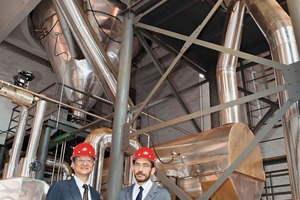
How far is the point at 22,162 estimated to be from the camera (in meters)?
2.90

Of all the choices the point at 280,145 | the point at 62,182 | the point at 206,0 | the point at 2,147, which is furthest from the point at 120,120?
the point at 2,147

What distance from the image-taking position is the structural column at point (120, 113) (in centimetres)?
317

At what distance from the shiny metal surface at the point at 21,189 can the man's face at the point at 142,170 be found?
2.90 feet

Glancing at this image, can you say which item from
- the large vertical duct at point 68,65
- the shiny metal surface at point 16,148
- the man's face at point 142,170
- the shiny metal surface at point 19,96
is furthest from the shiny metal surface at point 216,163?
the large vertical duct at point 68,65

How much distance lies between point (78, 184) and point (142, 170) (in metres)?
0.46

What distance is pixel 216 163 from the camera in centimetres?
298

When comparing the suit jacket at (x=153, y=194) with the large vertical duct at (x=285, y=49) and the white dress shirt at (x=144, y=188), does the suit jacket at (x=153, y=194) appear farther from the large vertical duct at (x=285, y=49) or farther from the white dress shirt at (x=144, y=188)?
the large vertical duct at (x=285, y=49)

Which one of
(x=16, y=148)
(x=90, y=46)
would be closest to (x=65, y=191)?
(x=16, y=148)

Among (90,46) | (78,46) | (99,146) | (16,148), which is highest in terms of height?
(78,46)

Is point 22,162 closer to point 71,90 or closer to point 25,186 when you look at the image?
point 25,186

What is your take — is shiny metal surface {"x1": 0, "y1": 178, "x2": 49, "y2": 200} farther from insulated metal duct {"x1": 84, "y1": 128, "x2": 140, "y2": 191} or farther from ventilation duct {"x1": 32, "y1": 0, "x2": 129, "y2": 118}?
ventilation duct {"x1": 32, "y1": 0, "x2": 129, "y2": 118}

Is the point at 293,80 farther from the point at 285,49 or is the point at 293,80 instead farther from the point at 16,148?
the point at 16,148

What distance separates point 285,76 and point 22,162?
243 cm

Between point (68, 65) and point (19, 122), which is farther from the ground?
point (68, 65)
